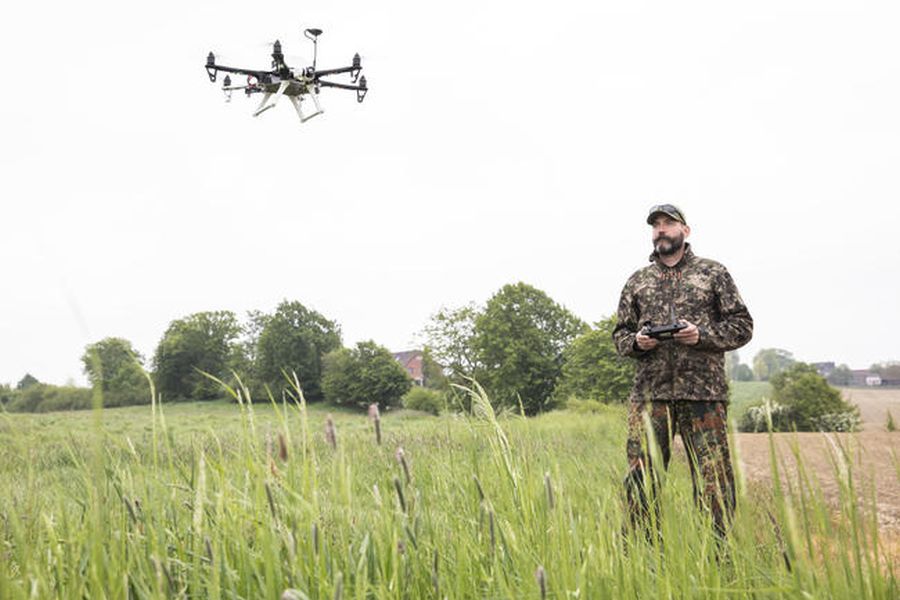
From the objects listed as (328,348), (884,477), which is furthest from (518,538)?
(328,348)

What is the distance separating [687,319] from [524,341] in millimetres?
40562

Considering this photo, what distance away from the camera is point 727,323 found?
4945 millimetres

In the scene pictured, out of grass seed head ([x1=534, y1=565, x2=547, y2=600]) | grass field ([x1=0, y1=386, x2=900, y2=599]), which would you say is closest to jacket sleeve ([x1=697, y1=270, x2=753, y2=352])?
grass field ([x1=0, y1=386, x2=900, y2=599])

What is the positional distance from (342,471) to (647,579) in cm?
93

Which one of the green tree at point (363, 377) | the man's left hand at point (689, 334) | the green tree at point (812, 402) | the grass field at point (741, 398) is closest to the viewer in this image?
the grass field at point (741, 398)

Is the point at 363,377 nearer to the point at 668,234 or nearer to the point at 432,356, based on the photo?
the point at 432,356

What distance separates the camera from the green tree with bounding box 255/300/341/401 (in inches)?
2702

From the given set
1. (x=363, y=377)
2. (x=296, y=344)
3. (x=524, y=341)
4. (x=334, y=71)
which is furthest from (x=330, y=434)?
(x=296, y=344)

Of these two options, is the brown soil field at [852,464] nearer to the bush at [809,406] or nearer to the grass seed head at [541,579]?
the grass seed head at [541,579]

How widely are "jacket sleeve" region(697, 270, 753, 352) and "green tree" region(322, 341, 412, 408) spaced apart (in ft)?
193

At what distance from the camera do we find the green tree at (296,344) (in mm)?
68625

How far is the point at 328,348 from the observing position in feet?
236

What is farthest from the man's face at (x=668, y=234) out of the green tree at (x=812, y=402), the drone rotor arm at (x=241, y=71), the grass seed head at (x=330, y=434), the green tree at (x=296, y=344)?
the green tree at (x=296, y=344)

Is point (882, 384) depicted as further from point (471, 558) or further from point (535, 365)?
point (471, 558)
